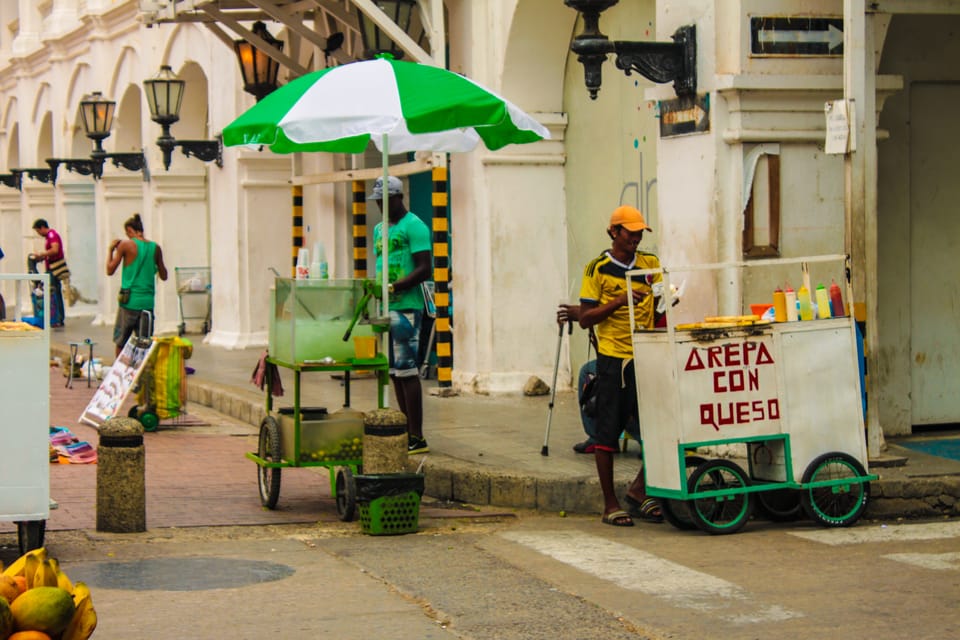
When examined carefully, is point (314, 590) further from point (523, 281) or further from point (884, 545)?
point (523, 281)

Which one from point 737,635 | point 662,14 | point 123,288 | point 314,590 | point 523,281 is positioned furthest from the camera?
point 123,288

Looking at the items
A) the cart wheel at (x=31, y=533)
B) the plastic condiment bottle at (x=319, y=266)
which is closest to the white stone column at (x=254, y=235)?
the plastic condiment bottle at (x=319, y=266)

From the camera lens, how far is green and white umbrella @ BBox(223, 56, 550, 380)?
29.6 ft

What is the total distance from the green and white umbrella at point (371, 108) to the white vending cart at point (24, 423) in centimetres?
216

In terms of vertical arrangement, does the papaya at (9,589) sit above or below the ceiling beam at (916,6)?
below

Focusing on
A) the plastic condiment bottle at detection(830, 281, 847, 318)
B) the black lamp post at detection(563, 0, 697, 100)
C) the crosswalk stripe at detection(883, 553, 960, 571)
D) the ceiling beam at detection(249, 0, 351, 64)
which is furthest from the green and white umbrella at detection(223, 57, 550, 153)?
the ceiling beam at detection(249, 0, 351, 64)

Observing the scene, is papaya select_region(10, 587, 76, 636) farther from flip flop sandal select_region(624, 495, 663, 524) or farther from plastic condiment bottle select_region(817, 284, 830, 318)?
plastic condiment bottle select_region(817, 284, 830, 318)

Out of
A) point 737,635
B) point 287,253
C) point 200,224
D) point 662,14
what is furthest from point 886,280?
point 200,224

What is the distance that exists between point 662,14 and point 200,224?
48.5ft

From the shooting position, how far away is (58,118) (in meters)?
31.0

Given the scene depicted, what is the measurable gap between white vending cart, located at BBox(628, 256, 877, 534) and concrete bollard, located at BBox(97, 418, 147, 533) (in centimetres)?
273

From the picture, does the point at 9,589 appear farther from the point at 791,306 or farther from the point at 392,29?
the point at 392,29

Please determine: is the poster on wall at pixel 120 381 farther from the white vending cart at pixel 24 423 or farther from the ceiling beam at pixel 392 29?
the white vending cart at pixel 24 423

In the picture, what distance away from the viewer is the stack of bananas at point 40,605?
170 inches
